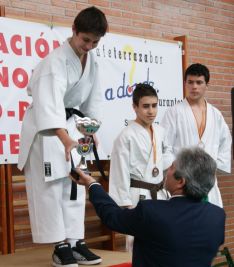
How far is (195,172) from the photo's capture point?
205 cm

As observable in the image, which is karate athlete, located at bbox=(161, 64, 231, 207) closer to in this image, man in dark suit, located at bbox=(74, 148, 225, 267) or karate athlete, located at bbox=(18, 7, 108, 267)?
karate athlete, located at bbox=(18, 7, 108, 267)

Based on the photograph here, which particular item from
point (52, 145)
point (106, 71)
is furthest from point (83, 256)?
point (106, 71)

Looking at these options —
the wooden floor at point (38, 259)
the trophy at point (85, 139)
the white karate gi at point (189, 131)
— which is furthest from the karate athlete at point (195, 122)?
the trophy at point (85, 139)

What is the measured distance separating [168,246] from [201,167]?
12.1 inches

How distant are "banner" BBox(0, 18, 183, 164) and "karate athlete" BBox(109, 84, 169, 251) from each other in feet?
2.75

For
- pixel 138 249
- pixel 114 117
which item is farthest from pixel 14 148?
pixel 138 249

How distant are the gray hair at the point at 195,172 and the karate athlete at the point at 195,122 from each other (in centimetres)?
183

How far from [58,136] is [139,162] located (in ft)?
2.64

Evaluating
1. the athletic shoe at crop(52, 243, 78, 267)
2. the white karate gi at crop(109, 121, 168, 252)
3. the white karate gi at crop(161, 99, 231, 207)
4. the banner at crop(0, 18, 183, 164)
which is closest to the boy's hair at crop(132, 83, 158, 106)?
the white karate gi at crop(109, 121, 168, 252)

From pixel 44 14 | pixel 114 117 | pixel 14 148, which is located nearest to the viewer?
pixel 14 148

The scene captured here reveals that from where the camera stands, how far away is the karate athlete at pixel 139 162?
3.27m

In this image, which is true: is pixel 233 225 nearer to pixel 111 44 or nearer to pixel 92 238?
pixel 92 238

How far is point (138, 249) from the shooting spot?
2.14 metres

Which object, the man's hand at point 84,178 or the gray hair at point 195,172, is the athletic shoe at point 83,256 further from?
the gray hair at point 195,172
